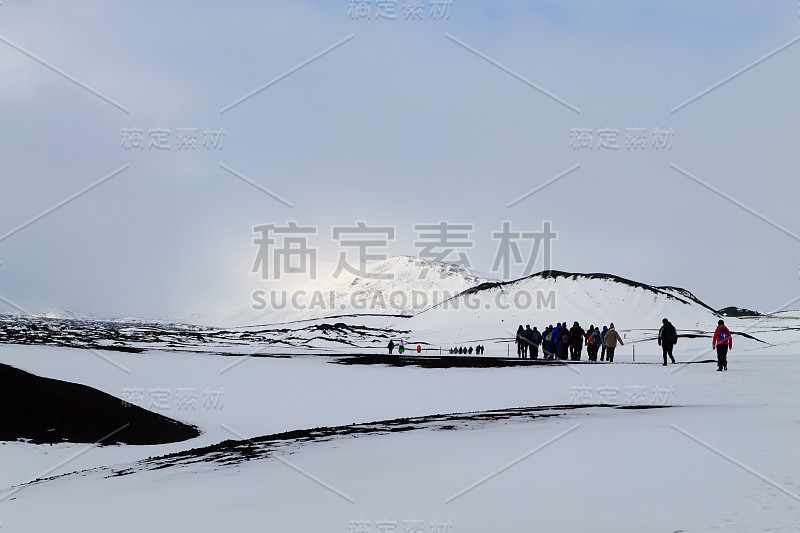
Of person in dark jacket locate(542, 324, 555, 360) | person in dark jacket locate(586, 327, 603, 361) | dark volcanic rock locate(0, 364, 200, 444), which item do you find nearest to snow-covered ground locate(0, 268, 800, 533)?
dark volcanic rock locate(0, 364, 200, 444)

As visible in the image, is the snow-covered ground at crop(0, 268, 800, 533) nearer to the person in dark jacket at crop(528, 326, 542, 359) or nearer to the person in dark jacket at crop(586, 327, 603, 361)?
the person in dark jacket at crop(586, 327, 603, 361)

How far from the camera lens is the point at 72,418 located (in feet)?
48.5

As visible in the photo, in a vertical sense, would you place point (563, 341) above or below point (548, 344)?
above

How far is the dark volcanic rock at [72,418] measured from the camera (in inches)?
539

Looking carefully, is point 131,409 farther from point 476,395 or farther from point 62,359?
point 62,359

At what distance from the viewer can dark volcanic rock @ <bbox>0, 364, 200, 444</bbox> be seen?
44.9 ft

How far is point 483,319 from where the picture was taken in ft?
284

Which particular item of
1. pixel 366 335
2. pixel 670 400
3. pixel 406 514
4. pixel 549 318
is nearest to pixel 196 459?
pixel 406 514

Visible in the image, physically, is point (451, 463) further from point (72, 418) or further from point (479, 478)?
point (72, 418)

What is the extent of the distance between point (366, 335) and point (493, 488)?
90487mm

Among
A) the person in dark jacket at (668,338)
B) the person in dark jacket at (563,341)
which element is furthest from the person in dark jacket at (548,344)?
the person in dark jacket at (668,338)

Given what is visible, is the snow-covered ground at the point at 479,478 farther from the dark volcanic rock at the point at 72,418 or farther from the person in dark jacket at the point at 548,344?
the person in dark jacket at the point at 548,344

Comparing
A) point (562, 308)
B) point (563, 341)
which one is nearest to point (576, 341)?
point (563, 341)

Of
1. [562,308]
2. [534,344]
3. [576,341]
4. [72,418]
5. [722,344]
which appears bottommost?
[72,418]
